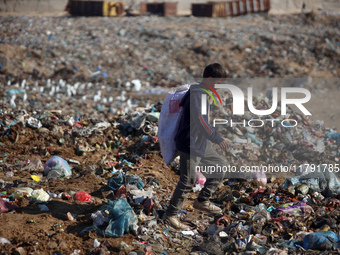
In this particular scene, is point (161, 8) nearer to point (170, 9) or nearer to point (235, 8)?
point (170, 9)

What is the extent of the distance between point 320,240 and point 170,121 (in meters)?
1.69

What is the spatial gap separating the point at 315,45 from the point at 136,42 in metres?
7.59

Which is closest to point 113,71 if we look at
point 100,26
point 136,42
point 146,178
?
point 136,42

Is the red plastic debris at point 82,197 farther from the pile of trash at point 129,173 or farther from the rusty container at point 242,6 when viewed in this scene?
the rusty container at point 242,6

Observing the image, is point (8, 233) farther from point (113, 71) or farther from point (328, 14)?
point (328, 14)

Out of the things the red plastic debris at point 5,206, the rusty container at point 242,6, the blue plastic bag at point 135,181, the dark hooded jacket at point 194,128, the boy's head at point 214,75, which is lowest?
the red plastic debris at point 5,206

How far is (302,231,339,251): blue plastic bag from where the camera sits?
10.5 feet

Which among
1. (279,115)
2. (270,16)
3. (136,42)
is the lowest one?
(279,115)

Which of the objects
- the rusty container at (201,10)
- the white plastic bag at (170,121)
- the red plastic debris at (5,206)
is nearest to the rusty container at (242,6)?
the rusty container at (201,10)

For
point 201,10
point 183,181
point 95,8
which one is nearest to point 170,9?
point 201,10

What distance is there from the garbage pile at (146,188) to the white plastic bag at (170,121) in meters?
0.67

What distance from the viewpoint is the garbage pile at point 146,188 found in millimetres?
3348

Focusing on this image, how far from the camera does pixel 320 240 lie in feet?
10.6

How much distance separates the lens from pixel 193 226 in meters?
3.78
